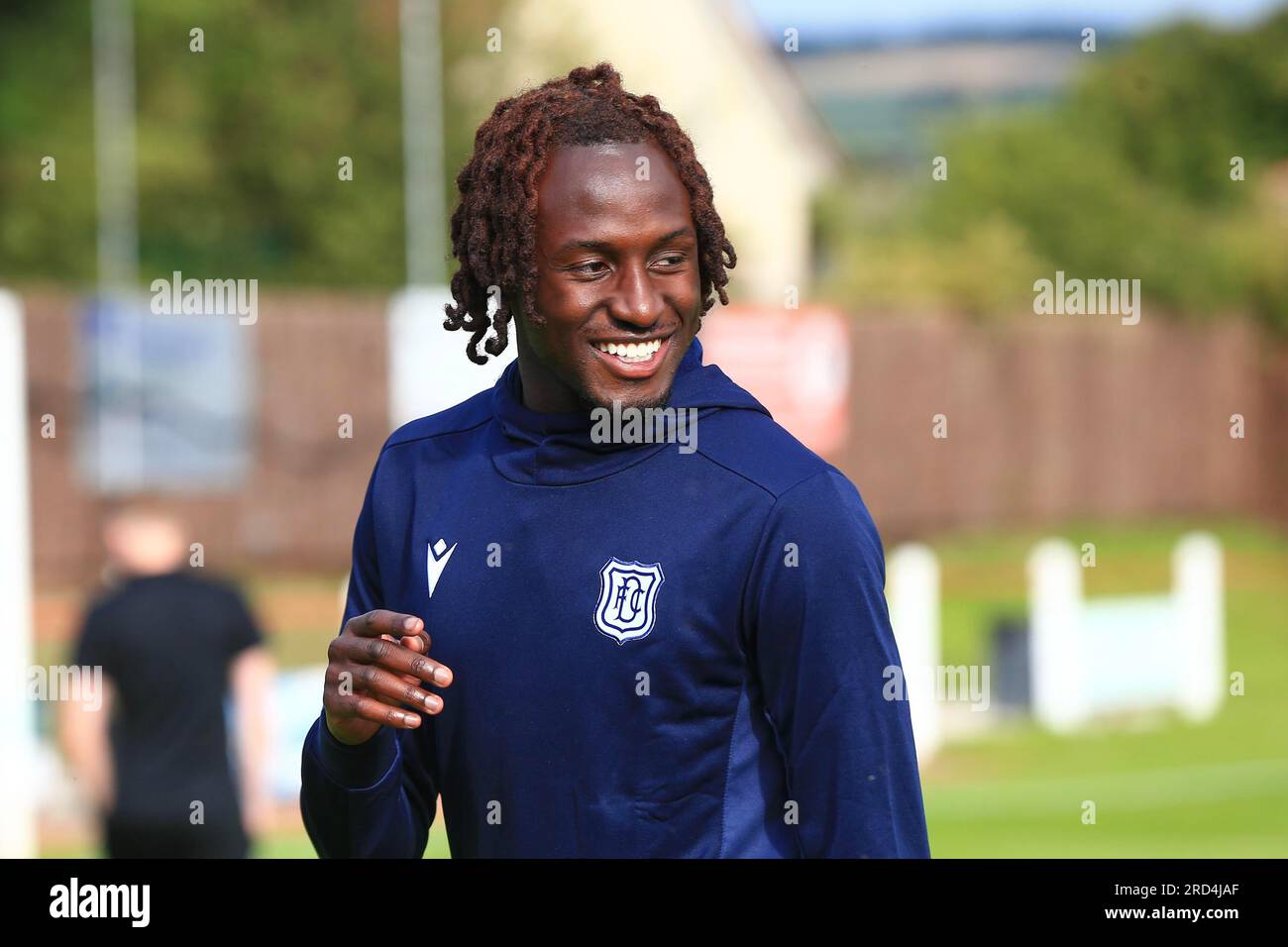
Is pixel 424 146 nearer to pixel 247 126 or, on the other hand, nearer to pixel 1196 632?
pixel 247 126

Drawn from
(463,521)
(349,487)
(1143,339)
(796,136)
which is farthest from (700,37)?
(463,521)

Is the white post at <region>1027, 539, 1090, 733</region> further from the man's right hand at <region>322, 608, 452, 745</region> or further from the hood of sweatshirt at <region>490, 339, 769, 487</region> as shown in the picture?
the man's right hand at <region>322, 608, 452, 745</region>

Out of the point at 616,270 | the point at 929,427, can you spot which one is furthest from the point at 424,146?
the point at 616,270

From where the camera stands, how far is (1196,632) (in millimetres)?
14672

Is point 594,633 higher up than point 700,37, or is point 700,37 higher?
point 700,37

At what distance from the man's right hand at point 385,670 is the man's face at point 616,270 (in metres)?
0.44

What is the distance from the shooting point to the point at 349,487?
2328cm

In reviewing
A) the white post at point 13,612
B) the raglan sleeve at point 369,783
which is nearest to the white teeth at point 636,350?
the raglan sleeve at point 369,783

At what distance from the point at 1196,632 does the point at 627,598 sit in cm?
1316

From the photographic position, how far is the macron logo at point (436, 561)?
8.40 ft

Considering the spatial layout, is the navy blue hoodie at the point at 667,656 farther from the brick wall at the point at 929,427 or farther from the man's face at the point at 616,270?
the brick wall at the point at 929,427

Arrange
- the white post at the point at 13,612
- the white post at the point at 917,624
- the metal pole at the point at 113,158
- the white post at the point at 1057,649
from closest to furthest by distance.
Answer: the white post at the point at 13,612
the white post at the point at 917,624
the white post at the point at 1057,649
the metal pole at the point at 113,158

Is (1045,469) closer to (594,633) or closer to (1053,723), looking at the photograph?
(1053,723)

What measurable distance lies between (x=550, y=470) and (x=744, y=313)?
17.3 m
